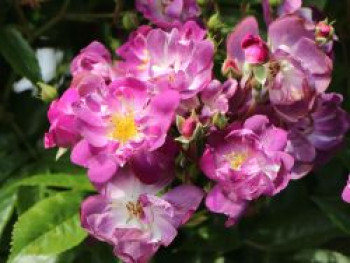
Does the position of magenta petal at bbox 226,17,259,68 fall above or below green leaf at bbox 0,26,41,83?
above

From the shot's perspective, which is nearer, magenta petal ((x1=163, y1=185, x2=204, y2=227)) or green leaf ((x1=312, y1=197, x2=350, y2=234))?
magenta petal ((x1=163, y1=185, x2=204, y2=227))

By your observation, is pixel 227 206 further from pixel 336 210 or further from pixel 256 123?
pixel 336 210

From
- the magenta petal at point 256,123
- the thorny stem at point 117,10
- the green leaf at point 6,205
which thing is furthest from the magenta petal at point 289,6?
the green leaf at point 6,205

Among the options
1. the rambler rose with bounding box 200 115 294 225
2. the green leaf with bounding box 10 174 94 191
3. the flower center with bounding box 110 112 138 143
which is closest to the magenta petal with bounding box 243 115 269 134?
the rambler rose with bounding box 200 115 294 225

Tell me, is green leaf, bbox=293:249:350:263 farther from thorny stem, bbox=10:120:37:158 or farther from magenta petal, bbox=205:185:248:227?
thorny stem, bbox=10:120:37:158

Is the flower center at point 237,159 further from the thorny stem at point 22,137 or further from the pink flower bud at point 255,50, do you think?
the thorny stem at point 22,137

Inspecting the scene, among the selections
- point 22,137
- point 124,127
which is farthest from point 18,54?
point 124,127

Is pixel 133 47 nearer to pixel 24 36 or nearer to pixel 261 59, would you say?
pixel 261 59
